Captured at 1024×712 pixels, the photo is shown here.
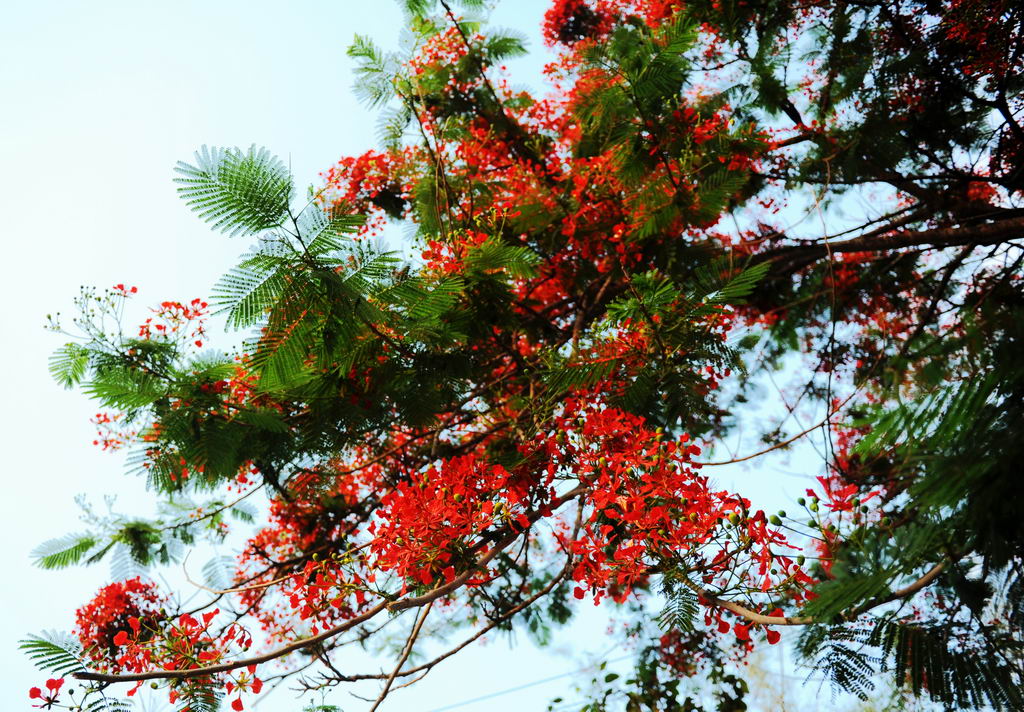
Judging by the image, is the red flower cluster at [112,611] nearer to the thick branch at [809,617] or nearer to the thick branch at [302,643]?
the thick branch at [302,643]

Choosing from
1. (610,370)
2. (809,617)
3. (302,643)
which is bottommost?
(809,617)

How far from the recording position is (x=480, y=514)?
2.06m

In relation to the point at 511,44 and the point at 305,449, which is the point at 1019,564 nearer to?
the point at 305,449

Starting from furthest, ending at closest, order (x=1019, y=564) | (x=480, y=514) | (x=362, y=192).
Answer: (x=362, y=192)
(x=480, y=514)
(x=1019, y=564)

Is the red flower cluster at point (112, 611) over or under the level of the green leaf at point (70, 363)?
under

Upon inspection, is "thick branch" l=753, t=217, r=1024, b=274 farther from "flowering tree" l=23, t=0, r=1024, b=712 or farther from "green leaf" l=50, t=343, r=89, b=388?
"green leaf" l=50, t=343, r=89, b=388

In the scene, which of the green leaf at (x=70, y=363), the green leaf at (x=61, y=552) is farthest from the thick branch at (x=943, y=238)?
the green leaf at (x=61, y=552)

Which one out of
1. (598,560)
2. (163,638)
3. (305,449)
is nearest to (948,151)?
(598,560)

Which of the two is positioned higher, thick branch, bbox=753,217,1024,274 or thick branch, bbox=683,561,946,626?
thick branch, bbox=753,217,1024,274

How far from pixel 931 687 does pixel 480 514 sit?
47.8 inches

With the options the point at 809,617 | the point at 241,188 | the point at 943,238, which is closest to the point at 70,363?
the point at 241,188

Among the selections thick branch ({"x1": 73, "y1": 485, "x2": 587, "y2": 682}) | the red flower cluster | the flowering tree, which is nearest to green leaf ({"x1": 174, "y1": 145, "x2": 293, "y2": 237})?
the flowering tree

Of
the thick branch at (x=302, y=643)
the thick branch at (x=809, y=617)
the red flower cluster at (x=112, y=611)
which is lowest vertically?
the thick branch at (x=809, y=617)

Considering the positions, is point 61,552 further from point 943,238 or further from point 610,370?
point 943,238
